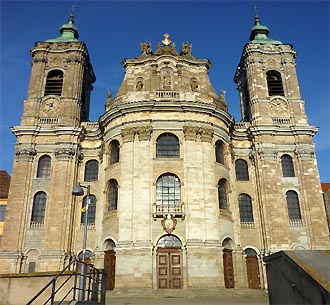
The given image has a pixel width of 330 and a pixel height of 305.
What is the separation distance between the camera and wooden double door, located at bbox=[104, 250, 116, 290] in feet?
77.7

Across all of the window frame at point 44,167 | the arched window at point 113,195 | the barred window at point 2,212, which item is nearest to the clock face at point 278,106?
the arched window at point 113,195

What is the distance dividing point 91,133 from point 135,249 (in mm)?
11750

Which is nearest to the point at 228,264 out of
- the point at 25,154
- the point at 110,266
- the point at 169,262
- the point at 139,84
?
the point at 169,262

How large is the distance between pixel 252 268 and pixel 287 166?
869cm

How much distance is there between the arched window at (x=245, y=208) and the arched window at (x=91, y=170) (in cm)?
1184

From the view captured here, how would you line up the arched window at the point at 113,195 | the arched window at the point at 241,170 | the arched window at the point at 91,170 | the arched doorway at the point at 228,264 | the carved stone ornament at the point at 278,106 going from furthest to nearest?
the carved stone ornament at the point at 278,106
the arched window at the point at 241,170
the arched window at the point at 91,170
the arched window at the point at 113,195
the arched doorway at the point at 228,264

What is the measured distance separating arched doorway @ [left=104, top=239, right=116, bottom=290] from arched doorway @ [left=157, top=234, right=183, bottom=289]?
3.13 metres

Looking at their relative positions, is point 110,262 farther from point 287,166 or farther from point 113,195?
point 287,166

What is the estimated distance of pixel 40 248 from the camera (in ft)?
85.8

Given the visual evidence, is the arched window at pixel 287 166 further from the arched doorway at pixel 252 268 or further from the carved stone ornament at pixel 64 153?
the carved stone ornament at pixel 64 153

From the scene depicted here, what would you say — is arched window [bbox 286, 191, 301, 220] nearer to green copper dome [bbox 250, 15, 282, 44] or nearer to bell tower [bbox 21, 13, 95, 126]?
green copper dome [bbox 250, 15, 282, 44]

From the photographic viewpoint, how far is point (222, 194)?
88.7 ft

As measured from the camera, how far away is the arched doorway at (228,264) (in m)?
23.8

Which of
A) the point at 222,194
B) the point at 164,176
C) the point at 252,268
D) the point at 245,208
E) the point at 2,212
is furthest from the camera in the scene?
the point at 2,212
